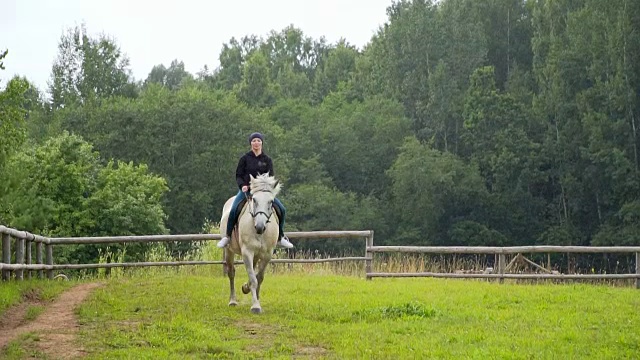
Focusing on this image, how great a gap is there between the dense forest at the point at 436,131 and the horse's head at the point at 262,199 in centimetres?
4045

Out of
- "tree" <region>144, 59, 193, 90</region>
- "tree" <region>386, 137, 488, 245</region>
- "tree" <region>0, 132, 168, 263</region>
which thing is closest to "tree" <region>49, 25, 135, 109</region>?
"tree" <region>386, 137, 488, 245</region>

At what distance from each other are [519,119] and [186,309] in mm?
55234

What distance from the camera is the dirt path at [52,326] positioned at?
10.4m

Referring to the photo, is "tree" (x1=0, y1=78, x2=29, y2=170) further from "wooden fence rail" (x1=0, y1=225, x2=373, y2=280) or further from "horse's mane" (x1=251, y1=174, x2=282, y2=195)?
"horse's mane" (x1=251, y1=174, x2=282, y2=195)

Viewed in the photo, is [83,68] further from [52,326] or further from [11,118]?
[52,326]

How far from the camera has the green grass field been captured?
10.6m

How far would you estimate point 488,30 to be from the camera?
255 ft

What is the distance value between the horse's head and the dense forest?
40.4 m

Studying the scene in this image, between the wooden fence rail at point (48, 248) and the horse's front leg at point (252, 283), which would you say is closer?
the horse's front leg at point (252, 283)

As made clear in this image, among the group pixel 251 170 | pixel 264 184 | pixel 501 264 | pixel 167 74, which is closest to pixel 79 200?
pixel 501 264

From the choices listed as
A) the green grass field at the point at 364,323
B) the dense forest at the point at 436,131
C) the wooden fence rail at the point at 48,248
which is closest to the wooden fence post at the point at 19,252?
the wooden fence rail at the point at 48,248

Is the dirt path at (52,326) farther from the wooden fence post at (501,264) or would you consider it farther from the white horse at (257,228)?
the wooden fence post at (501,264)

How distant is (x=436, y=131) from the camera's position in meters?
74.2

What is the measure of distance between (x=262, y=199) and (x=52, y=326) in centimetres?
356
